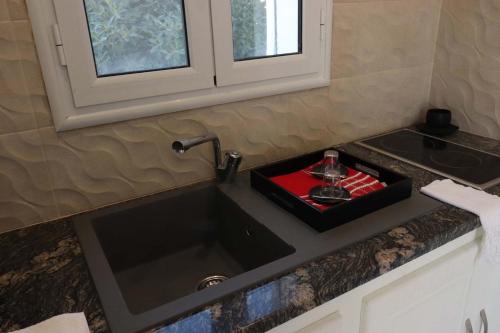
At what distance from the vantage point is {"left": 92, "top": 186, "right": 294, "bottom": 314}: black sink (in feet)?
3.70

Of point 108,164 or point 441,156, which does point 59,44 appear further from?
point 441,156

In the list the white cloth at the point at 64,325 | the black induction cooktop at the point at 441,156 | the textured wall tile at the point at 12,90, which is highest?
the textured wall tile at the point at 12,90

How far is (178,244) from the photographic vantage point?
4.18ft

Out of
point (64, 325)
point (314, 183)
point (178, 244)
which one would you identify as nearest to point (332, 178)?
point (314, 183)

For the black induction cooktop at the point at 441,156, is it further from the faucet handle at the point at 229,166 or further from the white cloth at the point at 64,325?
the white cloth at the point at 64,325

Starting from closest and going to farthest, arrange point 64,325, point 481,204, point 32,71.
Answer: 1. point 64,325
2. point 32,71
3. point 481,204

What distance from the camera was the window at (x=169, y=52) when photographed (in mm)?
998

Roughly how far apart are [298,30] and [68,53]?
0.73 meters

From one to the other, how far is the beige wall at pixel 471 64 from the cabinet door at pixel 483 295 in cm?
63

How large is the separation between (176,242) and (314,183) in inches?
19.0

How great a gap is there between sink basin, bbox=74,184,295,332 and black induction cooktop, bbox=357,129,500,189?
668 millimetres

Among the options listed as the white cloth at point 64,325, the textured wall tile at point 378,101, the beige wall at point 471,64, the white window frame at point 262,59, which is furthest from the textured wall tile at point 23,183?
the beige wall at point 471,64

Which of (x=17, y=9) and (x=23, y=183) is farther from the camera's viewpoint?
(x=23, y=183)

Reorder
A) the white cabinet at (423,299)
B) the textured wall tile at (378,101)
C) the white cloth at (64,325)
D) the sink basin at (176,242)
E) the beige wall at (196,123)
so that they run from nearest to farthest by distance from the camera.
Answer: the white cloth at (64,325), the white cabinet at (423,299), the beige wall at (196,123), the sink basin at (176,242), the textured wall tile at (378,101)
